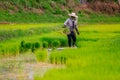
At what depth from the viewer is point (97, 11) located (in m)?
35.5

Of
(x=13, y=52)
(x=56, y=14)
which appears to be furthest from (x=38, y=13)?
(x=13, y=52)

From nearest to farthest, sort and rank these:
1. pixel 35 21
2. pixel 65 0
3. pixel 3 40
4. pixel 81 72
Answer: pixel 81 72, pixel 3 40, pixel 35 21, pixel 65 0

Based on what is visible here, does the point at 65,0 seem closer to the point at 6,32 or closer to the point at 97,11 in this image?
the point at 97,11

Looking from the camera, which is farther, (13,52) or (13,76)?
(13,52)

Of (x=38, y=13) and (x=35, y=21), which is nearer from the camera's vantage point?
(x=35, y=21)

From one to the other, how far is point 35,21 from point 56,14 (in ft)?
12.4

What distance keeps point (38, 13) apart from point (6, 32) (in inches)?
572

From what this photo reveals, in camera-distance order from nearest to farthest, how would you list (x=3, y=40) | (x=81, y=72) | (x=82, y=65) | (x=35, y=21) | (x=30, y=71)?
(x=81, y=72) → (x=82, y=65) → (x=30, y=71) → (x=3, y=40) → (x=35, y=21)

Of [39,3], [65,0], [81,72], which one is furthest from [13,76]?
[65,0]

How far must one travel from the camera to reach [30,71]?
30.0 feet

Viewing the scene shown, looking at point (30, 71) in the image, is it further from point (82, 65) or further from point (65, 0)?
point (65, 0)

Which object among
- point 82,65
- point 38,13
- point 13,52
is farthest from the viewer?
point 38,13

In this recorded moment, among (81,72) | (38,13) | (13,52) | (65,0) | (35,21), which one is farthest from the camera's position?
(65,0)

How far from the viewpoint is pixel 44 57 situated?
34.0ft
